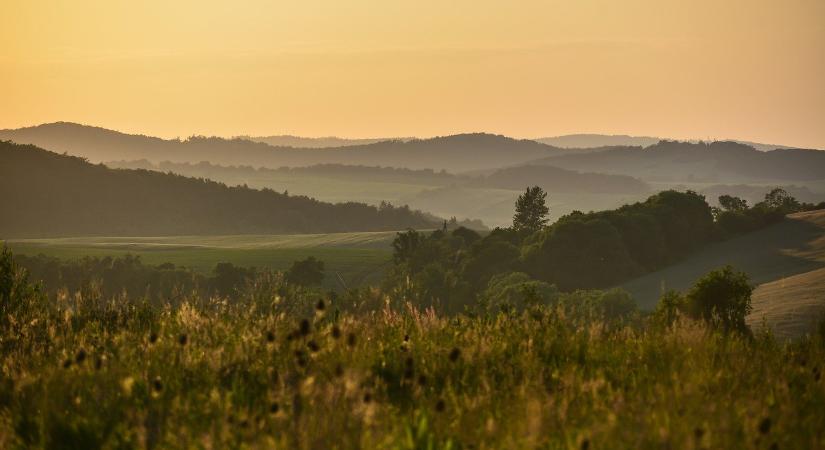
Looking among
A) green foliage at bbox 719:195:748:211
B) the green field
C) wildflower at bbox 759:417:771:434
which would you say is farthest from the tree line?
wildflower at bbox 759:417:771:434

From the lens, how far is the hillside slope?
254 ft

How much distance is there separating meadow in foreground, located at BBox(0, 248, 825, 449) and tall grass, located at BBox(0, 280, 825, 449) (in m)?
0.02

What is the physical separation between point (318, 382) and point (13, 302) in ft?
24.9

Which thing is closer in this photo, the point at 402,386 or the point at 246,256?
the point at 402,386

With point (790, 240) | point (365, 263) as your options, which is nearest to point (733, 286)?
point (790, 240)

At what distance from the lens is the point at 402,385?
23.0 ft

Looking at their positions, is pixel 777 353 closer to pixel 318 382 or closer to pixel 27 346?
pixel 318 382

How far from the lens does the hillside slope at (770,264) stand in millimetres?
77438

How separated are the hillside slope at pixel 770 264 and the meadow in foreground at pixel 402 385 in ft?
221

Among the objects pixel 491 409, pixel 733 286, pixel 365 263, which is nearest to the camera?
pixel 491 409

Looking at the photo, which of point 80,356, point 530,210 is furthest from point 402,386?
point 530,210

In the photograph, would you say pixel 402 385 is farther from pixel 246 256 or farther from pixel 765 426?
pixel 246 256

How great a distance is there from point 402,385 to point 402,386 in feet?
0.04

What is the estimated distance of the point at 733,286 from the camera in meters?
47.7
